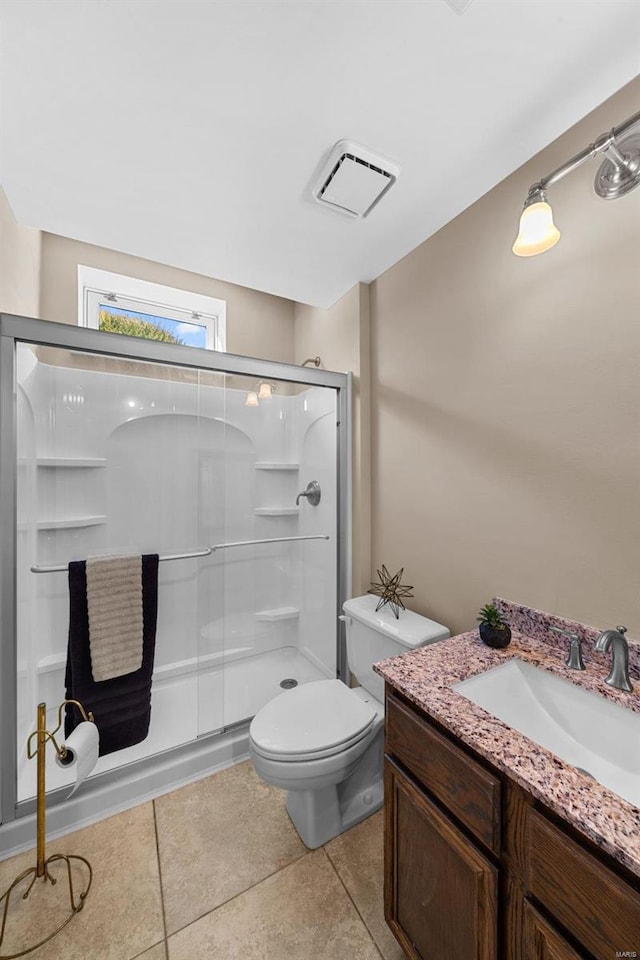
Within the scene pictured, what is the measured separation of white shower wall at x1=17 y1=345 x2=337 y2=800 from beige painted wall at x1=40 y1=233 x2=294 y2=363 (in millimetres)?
748

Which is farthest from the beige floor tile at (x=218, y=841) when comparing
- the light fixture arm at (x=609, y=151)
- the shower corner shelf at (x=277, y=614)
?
the light fixture arm at (x=609, y=151)

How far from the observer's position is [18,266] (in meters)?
1.65

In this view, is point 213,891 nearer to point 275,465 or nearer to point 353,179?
point 275,465

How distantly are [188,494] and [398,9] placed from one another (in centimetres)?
181

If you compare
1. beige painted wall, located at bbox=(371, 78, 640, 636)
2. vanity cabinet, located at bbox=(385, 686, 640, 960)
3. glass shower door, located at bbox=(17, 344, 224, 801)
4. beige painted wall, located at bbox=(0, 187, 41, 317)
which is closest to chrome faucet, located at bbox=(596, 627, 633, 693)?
beige painted wall, located at bbox=(371, 78, 640, 636)

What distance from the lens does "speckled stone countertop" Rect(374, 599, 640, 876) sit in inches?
22.8

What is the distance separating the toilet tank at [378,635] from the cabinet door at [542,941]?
75 cm

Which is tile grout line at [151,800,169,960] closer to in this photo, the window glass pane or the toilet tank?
the toilet tank

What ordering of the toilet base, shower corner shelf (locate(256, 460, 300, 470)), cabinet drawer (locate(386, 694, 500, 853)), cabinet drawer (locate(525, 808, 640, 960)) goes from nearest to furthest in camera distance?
cabinet drawer (locate(525, 808, 640, 960)) < cabinet drawer (locate(386, 694, 500, 853)) < the toilet base < shower corner shelf (locate(256, 460, 300, 470))

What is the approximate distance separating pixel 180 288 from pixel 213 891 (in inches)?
115

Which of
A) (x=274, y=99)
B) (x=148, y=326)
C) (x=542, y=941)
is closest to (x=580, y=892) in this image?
(x=542, y=941)

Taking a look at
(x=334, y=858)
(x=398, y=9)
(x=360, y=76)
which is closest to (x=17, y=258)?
(x=360, y=76)

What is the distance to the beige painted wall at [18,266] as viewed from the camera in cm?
144

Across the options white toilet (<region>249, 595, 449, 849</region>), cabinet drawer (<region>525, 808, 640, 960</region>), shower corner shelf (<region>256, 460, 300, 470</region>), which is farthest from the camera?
shower corner shelf (<region>256, 460, 300, 470</region>)
